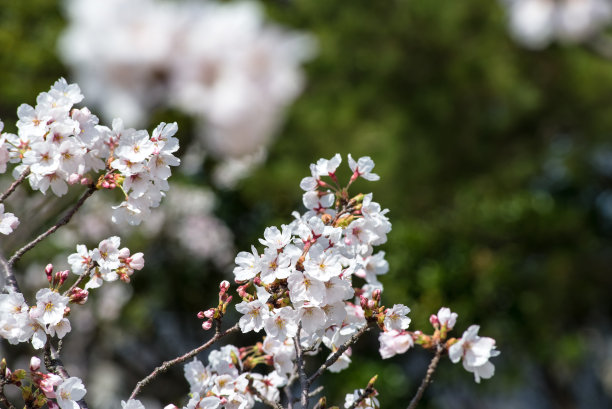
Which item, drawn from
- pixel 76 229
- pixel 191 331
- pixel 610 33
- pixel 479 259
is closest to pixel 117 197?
pixel 76 229

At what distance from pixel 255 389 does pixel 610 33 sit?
4496mm

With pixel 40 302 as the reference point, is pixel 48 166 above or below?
above

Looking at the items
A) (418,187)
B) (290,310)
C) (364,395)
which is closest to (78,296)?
(290,310)

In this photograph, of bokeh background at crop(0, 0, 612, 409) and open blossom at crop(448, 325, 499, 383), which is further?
bokeh background at crop(0, 0, 612, 409)

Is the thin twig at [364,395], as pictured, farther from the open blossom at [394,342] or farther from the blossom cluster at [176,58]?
the blossom cluster at [176,58]

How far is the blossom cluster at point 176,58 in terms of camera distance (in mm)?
1157

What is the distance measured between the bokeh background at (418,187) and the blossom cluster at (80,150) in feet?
3.27

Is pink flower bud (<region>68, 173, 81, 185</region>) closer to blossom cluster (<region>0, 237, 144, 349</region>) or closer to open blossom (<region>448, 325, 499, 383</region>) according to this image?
blossom cluster (<region>0, 237, 144, 349</region>)

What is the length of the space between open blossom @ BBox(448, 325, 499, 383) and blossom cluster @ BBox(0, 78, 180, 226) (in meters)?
0.41

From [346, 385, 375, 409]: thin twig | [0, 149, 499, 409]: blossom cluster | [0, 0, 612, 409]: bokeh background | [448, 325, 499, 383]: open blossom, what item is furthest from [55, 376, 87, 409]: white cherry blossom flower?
[0, 0, 612, 409]: bokeh background

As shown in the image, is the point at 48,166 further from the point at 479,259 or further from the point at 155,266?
A: the point at 155,266

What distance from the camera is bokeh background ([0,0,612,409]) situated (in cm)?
297

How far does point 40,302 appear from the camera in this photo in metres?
0.81

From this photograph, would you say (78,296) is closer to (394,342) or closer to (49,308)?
(49,308)
